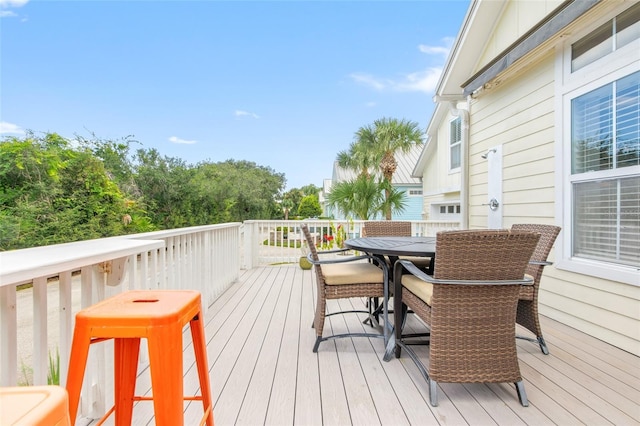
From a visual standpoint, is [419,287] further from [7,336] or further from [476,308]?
[7,336]

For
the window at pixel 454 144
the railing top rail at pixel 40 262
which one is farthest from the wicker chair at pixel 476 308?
the window at pixel 454 144

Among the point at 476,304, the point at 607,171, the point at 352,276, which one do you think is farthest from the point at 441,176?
the point at 476,304

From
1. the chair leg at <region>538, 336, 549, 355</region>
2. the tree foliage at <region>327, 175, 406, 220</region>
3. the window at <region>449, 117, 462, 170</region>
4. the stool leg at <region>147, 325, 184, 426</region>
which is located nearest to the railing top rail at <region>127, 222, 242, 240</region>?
the stool leg at <region>147, 325, 184, 426</region>

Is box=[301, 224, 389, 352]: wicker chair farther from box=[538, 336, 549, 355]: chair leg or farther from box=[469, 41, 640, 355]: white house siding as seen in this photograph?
box=[469, 41, 640, 355]: white house siding

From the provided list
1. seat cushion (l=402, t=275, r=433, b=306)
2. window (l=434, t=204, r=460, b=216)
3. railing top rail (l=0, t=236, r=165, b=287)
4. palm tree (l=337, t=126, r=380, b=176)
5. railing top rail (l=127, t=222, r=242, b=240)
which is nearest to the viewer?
railing top rail (l=0, t=236, r=165, b=287)

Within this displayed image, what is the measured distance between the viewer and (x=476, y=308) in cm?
176

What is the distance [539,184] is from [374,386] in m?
2.87

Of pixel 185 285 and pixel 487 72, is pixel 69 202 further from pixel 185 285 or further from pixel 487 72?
pixel 487 72

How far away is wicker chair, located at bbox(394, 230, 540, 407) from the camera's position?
5.60 ft

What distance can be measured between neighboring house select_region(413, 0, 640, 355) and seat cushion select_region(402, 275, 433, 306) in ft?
5.61

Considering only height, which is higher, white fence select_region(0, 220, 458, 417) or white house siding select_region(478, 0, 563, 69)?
white house siding select_region(478, 0, 563, 69)

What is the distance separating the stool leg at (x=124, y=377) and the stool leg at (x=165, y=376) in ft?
1.25

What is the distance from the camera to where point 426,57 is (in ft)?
41.8

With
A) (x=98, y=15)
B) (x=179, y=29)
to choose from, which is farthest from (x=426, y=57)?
(x=98, y=15)
